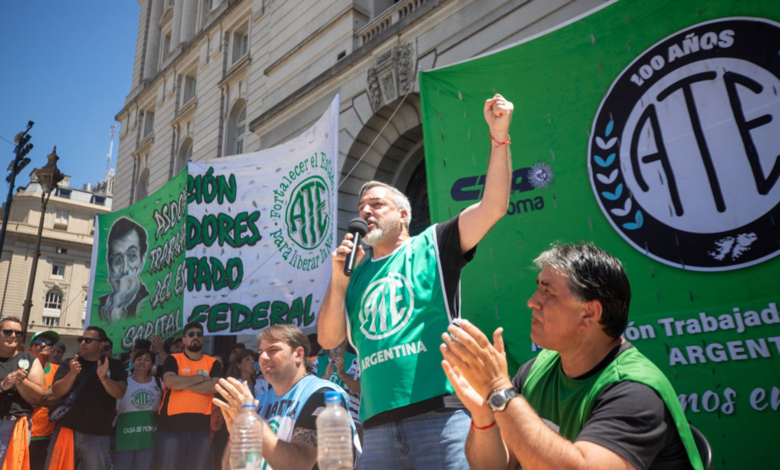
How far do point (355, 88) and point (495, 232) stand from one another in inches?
241

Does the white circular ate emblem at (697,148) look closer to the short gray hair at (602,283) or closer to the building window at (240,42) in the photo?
the short gray hair at (602,283)

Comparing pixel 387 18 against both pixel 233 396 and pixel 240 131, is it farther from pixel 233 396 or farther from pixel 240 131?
pixel 233 396

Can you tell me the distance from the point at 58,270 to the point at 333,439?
58.3 m

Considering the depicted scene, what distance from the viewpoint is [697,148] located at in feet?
12.3

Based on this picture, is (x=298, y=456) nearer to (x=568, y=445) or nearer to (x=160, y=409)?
(x=568, y=445)

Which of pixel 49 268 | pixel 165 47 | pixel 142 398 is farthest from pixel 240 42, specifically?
pixel 49 268

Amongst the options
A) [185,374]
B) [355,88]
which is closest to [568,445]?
[185,374]

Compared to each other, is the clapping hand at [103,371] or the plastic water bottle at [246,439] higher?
the clapping hand at [103,371]

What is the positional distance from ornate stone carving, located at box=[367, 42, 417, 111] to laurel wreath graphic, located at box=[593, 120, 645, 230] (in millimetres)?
5045

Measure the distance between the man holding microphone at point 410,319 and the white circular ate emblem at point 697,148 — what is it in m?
1.75

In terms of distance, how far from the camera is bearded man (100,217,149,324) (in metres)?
9.52

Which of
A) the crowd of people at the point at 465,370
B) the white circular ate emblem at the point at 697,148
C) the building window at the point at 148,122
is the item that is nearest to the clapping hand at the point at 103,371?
the crowd of people at the point at 465,370

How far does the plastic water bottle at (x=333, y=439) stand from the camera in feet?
5.93

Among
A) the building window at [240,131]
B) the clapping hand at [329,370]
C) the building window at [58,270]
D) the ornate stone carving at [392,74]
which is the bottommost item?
the clapping hand at [329,370]
